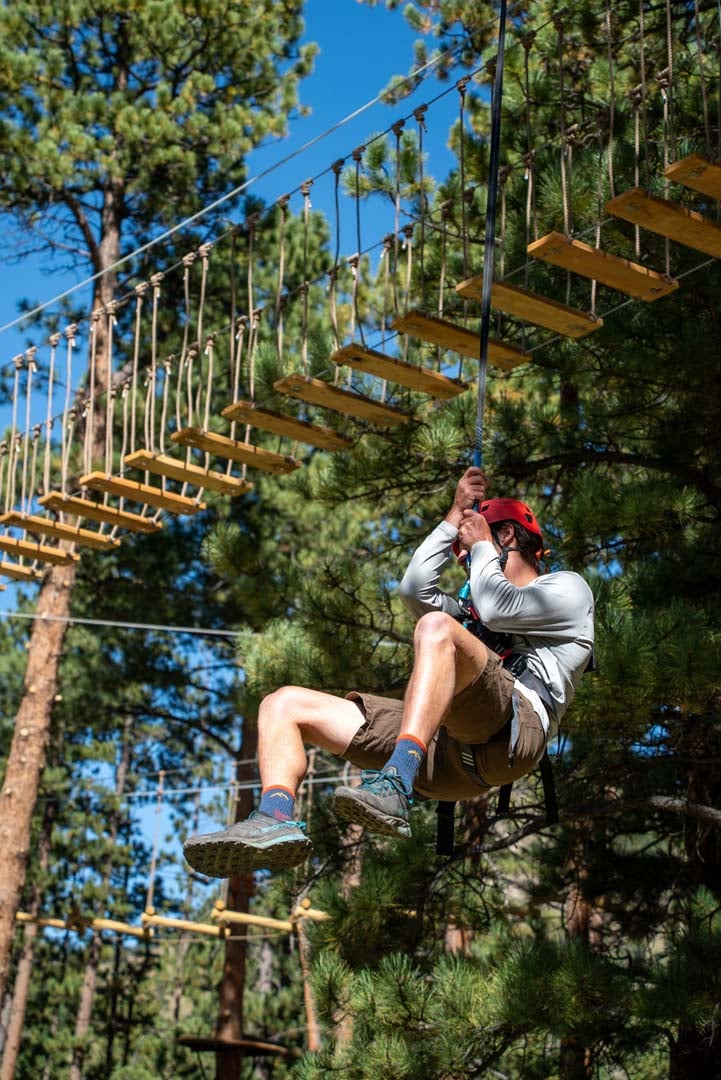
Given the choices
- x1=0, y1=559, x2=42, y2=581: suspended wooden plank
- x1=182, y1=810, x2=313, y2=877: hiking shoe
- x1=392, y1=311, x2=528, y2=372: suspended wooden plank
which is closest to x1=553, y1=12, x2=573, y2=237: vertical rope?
x1=392, y1=311, x2=528, y2=372: suspended wooden plank

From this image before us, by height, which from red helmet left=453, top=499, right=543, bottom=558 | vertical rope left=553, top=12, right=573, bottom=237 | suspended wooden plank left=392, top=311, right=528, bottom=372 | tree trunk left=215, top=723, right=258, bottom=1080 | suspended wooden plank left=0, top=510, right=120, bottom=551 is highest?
vertical rope left=553, top=12, right=573, bottom=237

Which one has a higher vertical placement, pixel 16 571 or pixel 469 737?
pixel 16 571

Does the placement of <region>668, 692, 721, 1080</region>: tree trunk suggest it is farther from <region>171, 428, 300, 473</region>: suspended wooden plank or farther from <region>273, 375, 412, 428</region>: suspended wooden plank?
<region>171, 428, 300, 473</region>: suspended wooden plank

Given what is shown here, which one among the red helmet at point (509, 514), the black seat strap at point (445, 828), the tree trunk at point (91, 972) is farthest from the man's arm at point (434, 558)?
the tree trunk at point (91, 972)

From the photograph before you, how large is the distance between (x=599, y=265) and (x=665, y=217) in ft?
1.23

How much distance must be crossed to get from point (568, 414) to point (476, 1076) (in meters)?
3.24

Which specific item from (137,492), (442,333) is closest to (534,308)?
(442,333)

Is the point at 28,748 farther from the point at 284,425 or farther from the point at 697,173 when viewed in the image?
the point at 697,173

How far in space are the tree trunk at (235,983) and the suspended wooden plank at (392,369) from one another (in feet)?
25.4

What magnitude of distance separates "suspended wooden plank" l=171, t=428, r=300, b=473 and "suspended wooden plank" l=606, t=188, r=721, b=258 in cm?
215

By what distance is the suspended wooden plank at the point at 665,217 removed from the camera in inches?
180

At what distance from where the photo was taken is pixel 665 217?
463 cm

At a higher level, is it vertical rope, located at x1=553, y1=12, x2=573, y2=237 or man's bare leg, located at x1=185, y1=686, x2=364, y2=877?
vertical rope, located at x1=553, y1=12, x2=573, y2=237

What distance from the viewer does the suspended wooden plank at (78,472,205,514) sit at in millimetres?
6797
